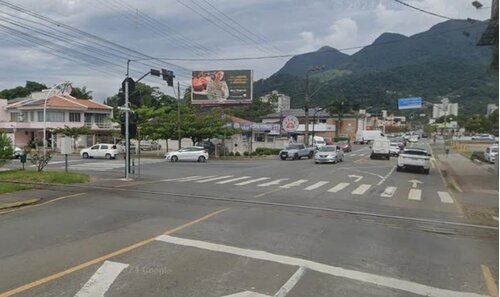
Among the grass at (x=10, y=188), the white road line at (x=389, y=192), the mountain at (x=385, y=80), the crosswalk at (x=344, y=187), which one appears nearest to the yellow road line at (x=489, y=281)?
the crosswalk at (x=344, y=187)

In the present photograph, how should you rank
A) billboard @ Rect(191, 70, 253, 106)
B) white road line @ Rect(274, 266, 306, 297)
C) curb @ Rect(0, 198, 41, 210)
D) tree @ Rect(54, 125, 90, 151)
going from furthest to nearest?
billboard @ Rect(191, 70, 253, 106) < tree @ Rect(54, 125, 90, 151) < curb @ Rect(0, 198, 41, 210) < white road line @ Rect(274, 266, 306, 297)

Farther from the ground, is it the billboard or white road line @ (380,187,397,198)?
the billboard

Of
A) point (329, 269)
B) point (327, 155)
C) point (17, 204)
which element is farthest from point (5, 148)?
point (327, 155)

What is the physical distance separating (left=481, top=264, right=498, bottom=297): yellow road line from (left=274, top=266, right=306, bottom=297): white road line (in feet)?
8.25

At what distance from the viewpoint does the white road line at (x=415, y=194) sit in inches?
731

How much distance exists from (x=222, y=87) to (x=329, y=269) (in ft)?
192

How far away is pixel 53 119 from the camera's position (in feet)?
233

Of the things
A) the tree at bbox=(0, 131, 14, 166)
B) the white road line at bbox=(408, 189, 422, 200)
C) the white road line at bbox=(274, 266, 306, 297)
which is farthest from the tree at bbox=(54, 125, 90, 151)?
the white road line at bbox=(274, 266, 306, 297)

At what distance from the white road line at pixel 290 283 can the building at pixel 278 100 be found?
92706 mm

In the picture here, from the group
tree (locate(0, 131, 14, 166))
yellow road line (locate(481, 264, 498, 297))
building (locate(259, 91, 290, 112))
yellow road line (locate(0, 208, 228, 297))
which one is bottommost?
yellow road line (locate(481, 264, 498, 297))

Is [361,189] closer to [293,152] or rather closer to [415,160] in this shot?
[415,160]

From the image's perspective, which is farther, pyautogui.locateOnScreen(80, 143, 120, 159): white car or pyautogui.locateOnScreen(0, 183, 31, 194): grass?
pyautogui.locateOnScreen(80, 143, 120, 159): white car

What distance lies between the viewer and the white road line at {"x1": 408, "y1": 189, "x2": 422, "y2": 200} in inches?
731

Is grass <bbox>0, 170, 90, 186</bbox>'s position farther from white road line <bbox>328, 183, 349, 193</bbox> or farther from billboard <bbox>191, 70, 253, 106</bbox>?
billboard <bbox>191, 70, 253, 106</bbox>
